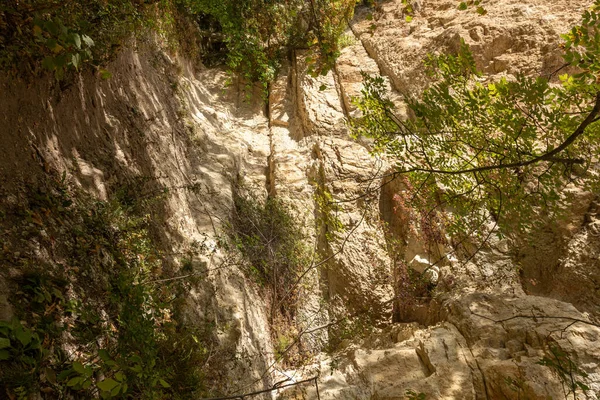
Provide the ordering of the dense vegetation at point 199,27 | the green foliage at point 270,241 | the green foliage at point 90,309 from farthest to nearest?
the green foliage at point 270,241 → the dense vegetation at point 199,27 → the green foliage at point 90,309

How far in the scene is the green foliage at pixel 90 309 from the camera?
2199mm

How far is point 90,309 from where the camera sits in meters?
2.75

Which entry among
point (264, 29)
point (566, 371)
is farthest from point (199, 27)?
point (566, 371)

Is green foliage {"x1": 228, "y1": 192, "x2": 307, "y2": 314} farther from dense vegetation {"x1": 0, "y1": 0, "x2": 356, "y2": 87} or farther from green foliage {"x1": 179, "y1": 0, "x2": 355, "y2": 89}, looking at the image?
green foliage {"x1": 179, "y1": 0, "x2": 355, "y2": 89}

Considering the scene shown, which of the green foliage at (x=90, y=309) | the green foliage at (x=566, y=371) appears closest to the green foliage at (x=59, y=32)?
the green foliage at (x=90, y=309)

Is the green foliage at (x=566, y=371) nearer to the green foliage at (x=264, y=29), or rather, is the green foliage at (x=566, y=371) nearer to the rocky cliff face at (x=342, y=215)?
the rocky cliff face at (x=342, y=215)

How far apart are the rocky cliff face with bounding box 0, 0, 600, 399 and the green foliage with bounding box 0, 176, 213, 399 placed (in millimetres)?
213

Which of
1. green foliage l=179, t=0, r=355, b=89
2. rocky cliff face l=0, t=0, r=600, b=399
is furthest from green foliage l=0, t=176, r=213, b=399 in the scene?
green foliage l=179, t=0, r=355, b=89

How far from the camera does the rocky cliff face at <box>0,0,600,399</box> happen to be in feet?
12.7

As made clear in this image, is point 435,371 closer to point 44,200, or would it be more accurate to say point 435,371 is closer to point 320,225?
point 320,225

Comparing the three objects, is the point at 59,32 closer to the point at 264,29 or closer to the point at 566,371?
the point at 566,371

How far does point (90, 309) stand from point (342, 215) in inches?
176

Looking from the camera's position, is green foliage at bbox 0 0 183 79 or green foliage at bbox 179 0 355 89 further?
green foliage at bbox 179 0 355 89

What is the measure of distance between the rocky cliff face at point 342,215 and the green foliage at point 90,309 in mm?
213
